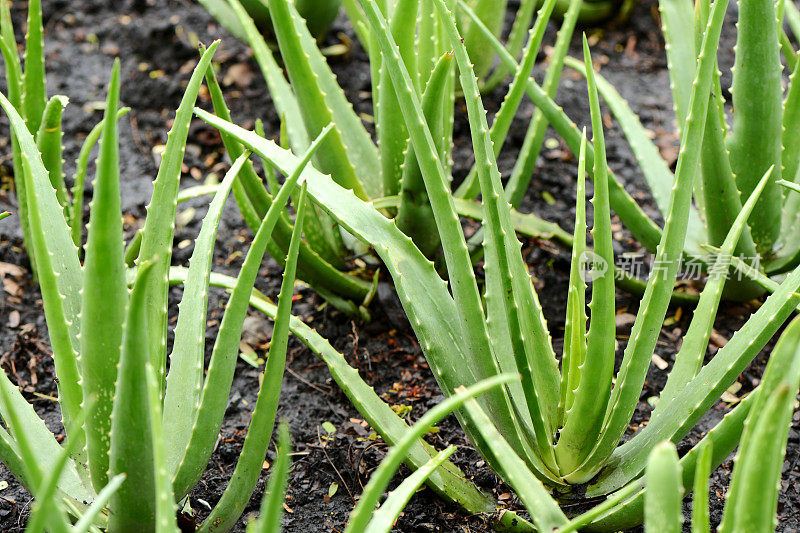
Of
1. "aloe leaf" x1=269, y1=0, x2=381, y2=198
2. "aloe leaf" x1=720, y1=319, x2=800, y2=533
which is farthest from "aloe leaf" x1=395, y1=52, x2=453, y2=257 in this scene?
"aloe leaf" x1=720, y1=319, x2=800, y2=533

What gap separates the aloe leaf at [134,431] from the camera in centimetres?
71

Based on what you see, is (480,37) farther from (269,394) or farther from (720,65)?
(269,394)

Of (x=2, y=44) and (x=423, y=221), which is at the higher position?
(x=2, y=44)

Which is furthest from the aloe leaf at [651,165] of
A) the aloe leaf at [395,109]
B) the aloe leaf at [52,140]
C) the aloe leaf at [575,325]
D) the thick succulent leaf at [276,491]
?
the thick succulent leaf at [276,491]

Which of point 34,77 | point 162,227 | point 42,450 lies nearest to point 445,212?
point 162,227

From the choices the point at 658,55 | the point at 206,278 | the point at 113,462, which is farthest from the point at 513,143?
the point at 113,462

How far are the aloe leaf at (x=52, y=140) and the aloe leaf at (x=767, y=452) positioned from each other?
0.99 metres

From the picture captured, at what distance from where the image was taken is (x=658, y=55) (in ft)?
7.02

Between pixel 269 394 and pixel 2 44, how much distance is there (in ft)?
2.28

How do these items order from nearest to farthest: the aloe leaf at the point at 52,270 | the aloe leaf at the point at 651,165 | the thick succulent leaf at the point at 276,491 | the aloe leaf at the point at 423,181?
the thick succulent leaf at the point at 276,491, the aloe leaf at the point at 52,270, the aloe leaf at the point at 423,181, the aloe leaf at the point at 651,165

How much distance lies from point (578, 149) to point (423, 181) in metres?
0.28

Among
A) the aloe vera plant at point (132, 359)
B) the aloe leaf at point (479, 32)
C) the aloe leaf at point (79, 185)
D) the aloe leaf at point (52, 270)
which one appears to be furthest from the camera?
the aloe leaf at point (479, 32)

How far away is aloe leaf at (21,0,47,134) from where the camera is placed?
129cm

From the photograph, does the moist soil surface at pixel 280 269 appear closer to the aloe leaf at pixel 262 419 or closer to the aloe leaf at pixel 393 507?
the aloe leaf at pixel 262 419
